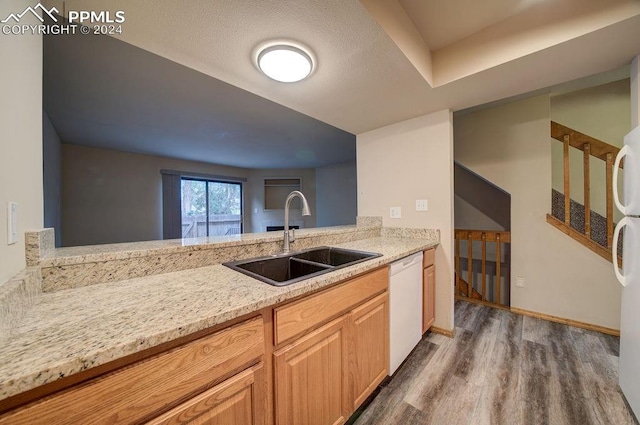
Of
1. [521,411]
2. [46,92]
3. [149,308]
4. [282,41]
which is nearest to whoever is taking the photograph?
[149,308]

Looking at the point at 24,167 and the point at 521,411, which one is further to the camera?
the point at 521,411

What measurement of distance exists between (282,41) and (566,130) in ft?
10.0

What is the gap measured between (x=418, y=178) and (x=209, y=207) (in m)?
5.17

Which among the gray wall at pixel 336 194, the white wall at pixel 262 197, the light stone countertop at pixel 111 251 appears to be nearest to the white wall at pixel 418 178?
the light stone countertop at pixel 111 251

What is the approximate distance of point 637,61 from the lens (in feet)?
4.60

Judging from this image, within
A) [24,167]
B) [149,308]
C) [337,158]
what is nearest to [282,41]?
[24,167]

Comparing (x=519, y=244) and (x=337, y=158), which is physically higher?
(x=337, y=158)

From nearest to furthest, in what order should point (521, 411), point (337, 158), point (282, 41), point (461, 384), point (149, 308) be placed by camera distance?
1. point (149, 308)
2. point (282, 41)
3. point (521, 411)
4. point (461, 384)
5. point (337, 158)

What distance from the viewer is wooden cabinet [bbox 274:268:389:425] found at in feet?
3.06

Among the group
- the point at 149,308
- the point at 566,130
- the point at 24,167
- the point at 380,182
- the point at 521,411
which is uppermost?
the point at 566,130

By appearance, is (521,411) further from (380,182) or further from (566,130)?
(566,130)

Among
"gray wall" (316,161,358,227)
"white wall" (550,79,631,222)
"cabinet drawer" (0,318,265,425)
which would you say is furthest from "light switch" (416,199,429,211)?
"gray wall" (316,161,358,227)

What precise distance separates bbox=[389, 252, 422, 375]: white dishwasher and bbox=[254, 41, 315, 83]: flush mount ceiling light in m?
1.35

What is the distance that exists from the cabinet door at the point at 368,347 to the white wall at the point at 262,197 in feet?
16.7
